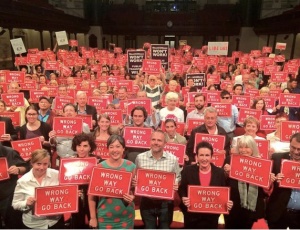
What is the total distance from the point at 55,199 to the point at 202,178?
1.64 metres

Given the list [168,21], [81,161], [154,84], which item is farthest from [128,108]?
[168,21]

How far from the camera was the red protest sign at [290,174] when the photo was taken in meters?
3.88

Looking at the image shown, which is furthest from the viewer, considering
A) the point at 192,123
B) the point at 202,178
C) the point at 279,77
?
the point at 279,77

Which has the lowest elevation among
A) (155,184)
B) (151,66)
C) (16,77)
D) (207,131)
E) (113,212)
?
(113,212)

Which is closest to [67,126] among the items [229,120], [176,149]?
[176,149]

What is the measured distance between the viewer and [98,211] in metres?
3.82

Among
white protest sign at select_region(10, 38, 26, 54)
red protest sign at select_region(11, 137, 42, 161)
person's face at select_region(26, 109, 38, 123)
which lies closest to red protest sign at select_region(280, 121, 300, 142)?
red protest sign at select_region(11, 137, 42, 161)

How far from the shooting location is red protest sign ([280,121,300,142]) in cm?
538

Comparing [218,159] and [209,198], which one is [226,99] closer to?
[218,159]

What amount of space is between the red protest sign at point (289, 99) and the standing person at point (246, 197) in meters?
4.23

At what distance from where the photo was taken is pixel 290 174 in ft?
12.8

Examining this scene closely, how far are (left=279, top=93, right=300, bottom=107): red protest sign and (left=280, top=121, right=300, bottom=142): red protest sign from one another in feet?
8.50

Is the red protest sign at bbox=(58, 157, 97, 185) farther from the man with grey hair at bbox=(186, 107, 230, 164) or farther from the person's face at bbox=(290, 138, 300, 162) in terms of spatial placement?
the person's face at bbox=(290, 138, 300, 162)

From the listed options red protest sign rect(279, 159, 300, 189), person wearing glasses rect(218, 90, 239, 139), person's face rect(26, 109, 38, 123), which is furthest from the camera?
person wearing glasses rect(218, 90, 239, 139)
